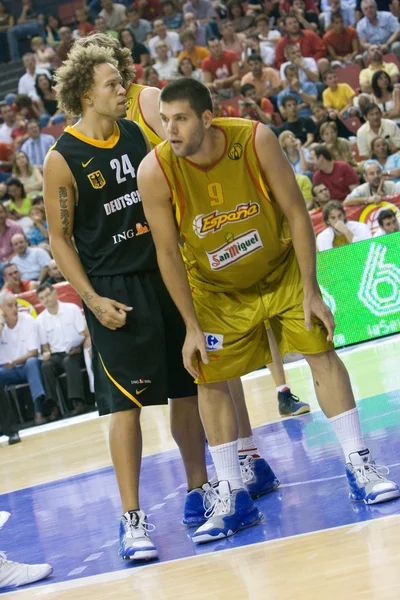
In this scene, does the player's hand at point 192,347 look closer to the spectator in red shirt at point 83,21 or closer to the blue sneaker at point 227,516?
the blue sneaker at point 227,516

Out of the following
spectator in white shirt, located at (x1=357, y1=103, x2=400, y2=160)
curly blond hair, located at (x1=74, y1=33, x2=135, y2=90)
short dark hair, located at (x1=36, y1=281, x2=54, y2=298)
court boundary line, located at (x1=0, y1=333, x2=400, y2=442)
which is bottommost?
court boundary line, located at (x1=0, y1=333, x2=400, y2=442)

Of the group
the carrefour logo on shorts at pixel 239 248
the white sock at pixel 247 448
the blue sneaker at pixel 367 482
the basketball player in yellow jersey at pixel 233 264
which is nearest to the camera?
the blue sneaker at pixel 367 482

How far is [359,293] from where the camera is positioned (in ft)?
32.7

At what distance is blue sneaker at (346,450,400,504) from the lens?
398cm

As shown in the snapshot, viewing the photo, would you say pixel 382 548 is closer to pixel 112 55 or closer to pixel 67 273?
pixel 67 273

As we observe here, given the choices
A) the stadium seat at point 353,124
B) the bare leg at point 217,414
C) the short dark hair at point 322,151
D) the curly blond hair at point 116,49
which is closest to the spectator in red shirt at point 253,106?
the stadium seat at point 353,124

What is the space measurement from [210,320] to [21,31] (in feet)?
54.3

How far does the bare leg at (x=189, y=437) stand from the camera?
15.5ft

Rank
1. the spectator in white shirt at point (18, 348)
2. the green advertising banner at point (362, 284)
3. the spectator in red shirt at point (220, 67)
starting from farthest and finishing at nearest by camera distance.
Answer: the spectator in red shirt at point (220, 67) < the spectator in white shirt at point (18, 348) < the green advertising banner at point (362, 284)

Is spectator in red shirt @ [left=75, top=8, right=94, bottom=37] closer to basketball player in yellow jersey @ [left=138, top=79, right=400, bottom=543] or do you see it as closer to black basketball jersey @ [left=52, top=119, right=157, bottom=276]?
black basketball jersey @ [left=52, top=119, right=157, bottom=276]

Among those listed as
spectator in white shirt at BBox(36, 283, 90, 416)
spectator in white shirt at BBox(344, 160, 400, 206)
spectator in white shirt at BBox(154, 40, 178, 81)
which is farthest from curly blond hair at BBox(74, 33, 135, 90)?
spectator in white shirt at BBox(154, 40, 178, 81)

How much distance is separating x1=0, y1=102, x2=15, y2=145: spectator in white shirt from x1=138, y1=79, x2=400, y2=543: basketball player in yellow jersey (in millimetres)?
12674

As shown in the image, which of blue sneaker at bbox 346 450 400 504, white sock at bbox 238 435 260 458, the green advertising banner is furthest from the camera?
the green advertising banner

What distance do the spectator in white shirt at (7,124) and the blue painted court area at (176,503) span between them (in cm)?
1070
